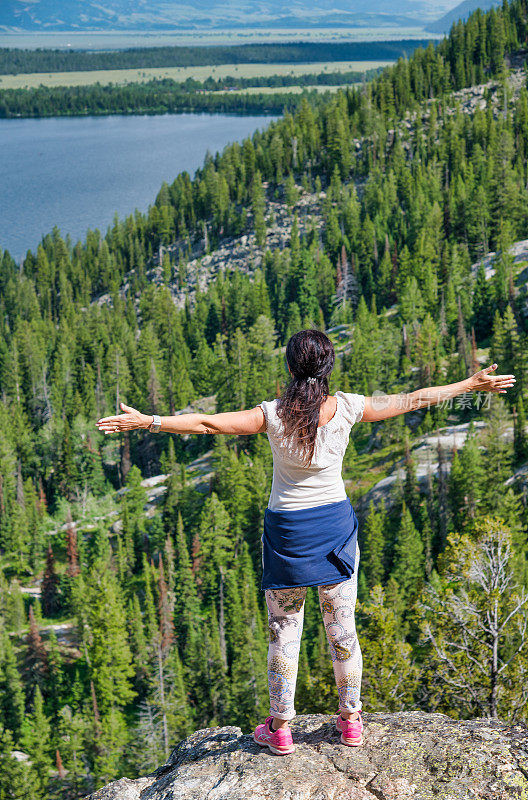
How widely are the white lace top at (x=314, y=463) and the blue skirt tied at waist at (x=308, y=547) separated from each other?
109 millimetres

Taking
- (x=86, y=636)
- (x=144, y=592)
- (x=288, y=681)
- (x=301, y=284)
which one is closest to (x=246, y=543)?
→ (x=144, y=592)

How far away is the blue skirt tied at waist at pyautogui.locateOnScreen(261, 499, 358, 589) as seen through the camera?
937 centimetres

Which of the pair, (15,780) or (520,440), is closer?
(15,780)

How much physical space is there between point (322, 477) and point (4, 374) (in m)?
162

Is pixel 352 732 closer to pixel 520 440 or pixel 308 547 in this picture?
pixel 308 547

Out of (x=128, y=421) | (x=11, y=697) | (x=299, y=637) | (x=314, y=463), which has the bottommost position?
(x=11, y=697)

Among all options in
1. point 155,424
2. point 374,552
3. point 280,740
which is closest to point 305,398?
point 155,424

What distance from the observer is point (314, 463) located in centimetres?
933

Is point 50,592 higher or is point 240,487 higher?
point 240,487

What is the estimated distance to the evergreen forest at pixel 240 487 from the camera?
71.4m

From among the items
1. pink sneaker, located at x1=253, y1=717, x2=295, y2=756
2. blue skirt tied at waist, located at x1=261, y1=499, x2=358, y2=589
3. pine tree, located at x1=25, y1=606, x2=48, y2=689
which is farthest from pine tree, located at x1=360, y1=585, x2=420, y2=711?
pine tree, located at x1=25, y1=606, x2=48, y2=689

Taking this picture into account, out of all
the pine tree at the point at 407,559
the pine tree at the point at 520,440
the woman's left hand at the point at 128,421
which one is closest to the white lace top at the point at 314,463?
the woman's left hand at the point at 128,421

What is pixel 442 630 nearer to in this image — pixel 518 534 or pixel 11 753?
pixel 518 534

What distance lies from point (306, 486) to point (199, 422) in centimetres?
136
